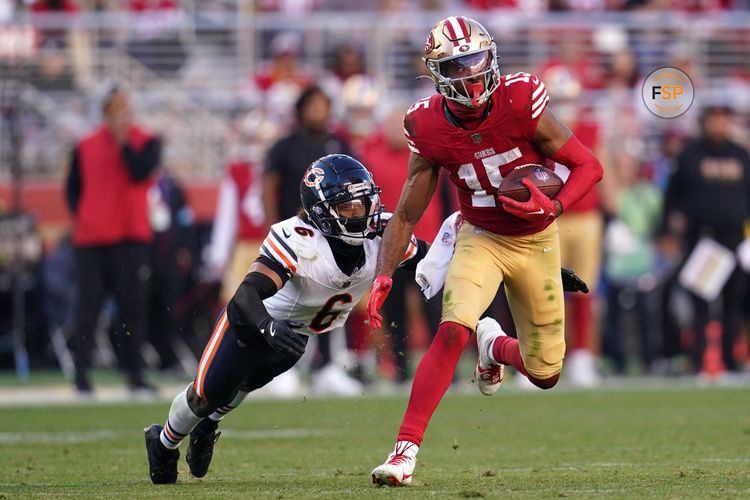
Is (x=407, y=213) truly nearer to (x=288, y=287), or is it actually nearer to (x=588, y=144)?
(x=288, y=287)

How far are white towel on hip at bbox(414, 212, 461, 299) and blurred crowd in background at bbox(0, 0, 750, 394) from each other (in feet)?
12.8

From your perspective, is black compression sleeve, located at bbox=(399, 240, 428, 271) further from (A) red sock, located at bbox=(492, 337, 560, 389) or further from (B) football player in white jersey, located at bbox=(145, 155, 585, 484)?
(A) red sock, located at bbox=(492, 337, 560, 389)

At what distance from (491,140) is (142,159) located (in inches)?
196

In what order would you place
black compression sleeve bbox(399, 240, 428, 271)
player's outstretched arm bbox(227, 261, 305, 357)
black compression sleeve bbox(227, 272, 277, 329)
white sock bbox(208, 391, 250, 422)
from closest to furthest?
player's outstretched arm bbox(227, 261, 305, 357)
black compression sleeve bbox(227, 272, 277, 329)
white sock bbox(208, 391, 250, 422)
black compression sleeve bbox(399, 240, 428, 271)

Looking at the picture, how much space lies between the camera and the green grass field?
5062mm

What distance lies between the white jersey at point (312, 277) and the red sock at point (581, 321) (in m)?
5.02

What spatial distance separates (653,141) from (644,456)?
9395 mm

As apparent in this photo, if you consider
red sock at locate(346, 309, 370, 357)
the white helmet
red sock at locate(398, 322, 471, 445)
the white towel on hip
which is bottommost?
red sock at locate(346, 309, 370, 357)

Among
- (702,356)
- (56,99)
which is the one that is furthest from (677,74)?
(56,99)

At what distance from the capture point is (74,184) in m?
10.3

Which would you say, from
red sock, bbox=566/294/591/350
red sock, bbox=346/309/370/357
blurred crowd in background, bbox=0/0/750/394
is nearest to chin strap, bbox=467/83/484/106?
blurred crowd in background, bbox=0/0/750/394

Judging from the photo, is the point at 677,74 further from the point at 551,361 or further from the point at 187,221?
the point at 187,221

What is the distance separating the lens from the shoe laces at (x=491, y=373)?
20.4ft

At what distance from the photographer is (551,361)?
5926 mm
